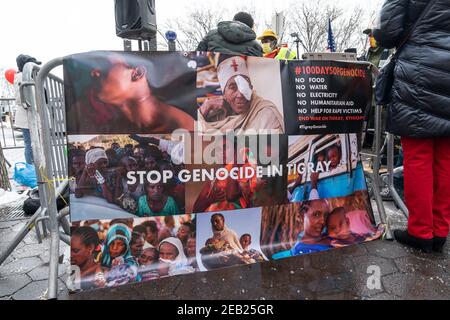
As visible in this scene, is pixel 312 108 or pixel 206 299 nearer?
pixel 206 299

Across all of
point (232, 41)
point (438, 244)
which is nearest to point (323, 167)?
point (438, 244)

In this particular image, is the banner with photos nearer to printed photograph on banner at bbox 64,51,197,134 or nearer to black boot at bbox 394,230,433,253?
printed photograph on banner at bbox 64,51,197,134

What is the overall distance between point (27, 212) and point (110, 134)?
255cm

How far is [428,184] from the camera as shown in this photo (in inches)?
105

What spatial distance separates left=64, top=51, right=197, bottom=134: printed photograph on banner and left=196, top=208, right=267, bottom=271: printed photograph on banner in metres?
0.75

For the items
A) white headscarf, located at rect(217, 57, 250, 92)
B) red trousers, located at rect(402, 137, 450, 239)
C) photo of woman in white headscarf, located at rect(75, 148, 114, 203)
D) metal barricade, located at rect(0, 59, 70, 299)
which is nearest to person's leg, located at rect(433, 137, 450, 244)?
red trousers, located at rect(402, 137, 450, 239)

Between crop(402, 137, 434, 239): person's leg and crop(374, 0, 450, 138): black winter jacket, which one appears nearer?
crop(374, 0, 450, 138): black winter jacket

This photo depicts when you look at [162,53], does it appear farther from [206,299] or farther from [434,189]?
[434,189]

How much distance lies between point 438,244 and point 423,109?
116 cm

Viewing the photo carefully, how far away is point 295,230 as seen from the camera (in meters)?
2.81

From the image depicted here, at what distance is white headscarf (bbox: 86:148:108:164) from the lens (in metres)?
2.26

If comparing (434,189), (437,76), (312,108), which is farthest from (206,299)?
(437,76)

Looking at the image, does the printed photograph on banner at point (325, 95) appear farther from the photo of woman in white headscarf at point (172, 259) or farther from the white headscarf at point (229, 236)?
the photo of woman in white headscarf at point (172, 259)

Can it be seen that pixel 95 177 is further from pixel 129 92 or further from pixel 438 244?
pixel 438 244
